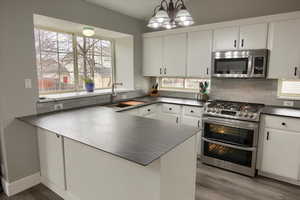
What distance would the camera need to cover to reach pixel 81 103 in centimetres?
304

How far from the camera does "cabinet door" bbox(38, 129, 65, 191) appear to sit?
2.08 metres

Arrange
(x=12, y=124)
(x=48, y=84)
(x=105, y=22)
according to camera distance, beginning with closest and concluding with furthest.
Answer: (x=12, y=124)
(x=48, y=84)
(x=105, y=22)

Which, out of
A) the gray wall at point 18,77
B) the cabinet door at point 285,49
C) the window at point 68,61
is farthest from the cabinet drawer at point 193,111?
the gray wall at point 18,77

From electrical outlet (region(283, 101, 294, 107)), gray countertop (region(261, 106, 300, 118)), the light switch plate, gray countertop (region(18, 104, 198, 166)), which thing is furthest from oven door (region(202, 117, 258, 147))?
the light switch plate

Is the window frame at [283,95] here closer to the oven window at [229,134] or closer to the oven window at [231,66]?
the oven window at [231,66]

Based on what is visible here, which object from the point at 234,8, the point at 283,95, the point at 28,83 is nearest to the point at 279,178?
the point at 283,95

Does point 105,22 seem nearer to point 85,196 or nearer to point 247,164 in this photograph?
point 85,196

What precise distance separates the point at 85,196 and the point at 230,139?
6.95 feet

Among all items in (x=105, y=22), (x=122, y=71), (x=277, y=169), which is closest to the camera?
(x=277, y=169)

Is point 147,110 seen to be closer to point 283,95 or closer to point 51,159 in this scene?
point 51,159

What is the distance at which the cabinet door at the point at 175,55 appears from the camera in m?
3.56

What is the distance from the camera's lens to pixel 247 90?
3.25 m

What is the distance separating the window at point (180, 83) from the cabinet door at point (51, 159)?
2777 millimetres

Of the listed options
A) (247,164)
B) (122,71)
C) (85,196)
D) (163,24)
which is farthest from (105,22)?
(247,164)
